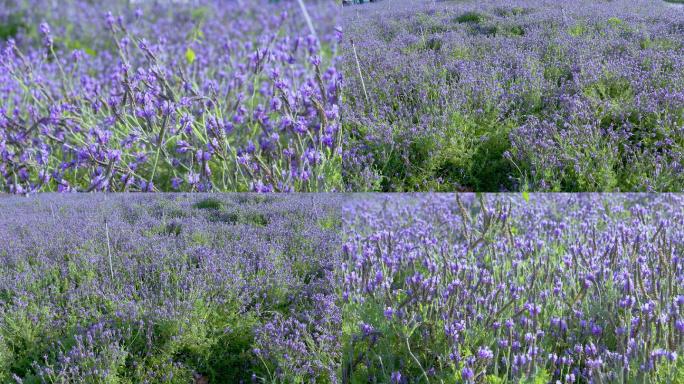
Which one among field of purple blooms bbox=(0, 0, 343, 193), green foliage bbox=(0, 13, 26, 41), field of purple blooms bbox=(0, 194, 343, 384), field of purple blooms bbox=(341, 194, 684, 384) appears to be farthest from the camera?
green foliage bbox=(0, 13, 26, 41)

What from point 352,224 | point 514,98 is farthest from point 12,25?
point 514,98

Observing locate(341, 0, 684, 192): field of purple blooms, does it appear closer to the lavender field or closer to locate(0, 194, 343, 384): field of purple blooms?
the lavender field

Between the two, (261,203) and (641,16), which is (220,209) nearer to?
(261,203)

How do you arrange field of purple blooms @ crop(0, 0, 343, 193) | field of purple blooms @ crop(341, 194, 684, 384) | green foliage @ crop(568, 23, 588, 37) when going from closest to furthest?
field of purple blooms @ crop(341, 194, 684, 384), field of purple blooms @ crop(0, 0, 343, 193), green foliage @ crop(568, 23, 588, 37)

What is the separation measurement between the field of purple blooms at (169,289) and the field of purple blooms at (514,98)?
1.36ft

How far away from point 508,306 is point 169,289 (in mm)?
1313

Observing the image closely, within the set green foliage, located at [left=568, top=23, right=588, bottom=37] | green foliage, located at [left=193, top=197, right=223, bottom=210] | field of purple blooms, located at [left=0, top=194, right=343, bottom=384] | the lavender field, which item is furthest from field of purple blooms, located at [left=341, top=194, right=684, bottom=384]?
green foliage, located at [left=568, top=23, right=588, bottom=37]

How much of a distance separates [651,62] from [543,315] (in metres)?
2.19

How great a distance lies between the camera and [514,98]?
3289 millimetres

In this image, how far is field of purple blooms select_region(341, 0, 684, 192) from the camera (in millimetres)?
2729

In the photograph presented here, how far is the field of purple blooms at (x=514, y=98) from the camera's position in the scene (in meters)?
2.73

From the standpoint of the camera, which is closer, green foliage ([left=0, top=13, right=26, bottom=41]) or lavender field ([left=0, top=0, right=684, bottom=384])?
lavender field ([left=0, top=0, right=684, bottom=384])

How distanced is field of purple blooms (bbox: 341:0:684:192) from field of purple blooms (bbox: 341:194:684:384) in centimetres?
20

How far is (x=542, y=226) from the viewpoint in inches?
119
